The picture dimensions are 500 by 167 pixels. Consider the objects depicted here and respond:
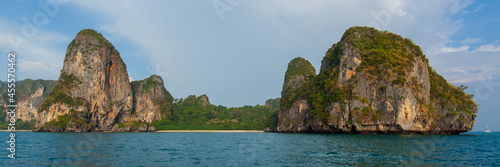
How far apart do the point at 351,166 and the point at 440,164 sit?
6454 mm

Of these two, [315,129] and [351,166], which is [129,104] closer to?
[315,129]

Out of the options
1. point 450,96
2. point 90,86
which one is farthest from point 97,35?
point 450,96

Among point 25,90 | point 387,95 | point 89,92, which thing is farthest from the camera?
point 25,90

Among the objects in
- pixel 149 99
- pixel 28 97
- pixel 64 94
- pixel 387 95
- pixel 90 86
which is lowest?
pixel 387 95

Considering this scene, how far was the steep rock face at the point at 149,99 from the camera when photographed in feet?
482

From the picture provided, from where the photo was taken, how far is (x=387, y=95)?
6700 centimetres

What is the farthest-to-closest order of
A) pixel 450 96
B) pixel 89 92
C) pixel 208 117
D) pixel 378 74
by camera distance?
pixel 208 117
pixel 89 92
pixel 450 96
pixel 378 74

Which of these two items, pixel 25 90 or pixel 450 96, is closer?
pixel 450 96

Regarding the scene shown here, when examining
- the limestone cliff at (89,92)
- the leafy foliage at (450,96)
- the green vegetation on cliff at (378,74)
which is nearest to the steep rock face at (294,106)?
the green vegetation on cliff at (378,74)

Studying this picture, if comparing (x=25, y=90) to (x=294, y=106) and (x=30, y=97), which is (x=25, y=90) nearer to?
(x=30, y=97)

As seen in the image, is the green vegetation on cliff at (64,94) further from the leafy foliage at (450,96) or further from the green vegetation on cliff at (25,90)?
the leafy foliage at (450,96)

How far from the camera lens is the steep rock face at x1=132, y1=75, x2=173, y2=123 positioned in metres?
147

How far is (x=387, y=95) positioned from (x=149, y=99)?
117507 mm

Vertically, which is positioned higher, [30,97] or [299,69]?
[299,69]
